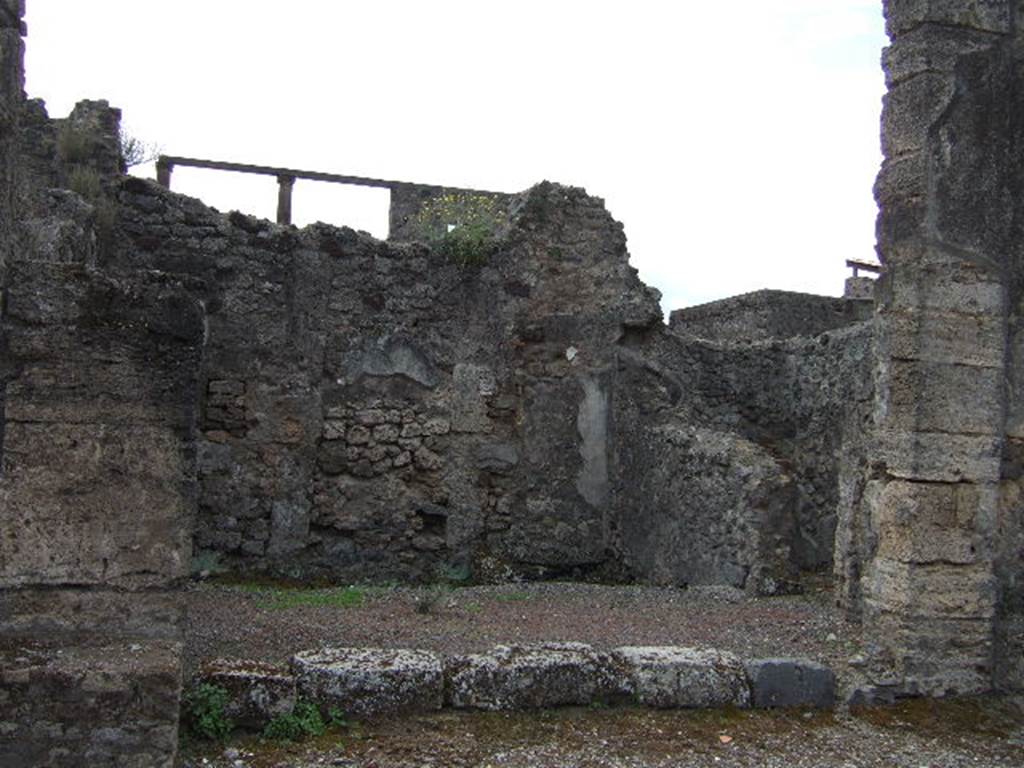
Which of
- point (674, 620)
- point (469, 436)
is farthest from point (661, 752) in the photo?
point (469, 436)

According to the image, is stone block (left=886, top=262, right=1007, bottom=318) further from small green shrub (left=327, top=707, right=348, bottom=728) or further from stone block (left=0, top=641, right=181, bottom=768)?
stone block (left=0, top=641, right=181, bottom=768)

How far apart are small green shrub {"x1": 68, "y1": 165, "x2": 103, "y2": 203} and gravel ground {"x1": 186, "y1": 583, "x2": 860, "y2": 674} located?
3.50 metres

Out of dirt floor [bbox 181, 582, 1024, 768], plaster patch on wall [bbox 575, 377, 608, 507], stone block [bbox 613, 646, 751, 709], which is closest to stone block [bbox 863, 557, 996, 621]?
dirt floor [bbox 181, 582, 1024, 768]

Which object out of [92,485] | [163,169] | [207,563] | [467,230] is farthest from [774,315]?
[92,485]

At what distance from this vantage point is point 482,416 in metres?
10.3

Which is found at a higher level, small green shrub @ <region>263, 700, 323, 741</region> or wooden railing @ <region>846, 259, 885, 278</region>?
wooden railing @ <region>846, 259, 885, 278</region>

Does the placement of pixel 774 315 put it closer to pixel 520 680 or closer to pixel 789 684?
pixel 789 684

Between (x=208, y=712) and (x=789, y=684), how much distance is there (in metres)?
2.81

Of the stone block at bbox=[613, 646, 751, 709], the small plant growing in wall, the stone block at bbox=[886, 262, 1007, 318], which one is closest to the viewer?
the stone block at bbox=[613, 646, 751, 709]

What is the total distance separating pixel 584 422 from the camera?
34.6ft

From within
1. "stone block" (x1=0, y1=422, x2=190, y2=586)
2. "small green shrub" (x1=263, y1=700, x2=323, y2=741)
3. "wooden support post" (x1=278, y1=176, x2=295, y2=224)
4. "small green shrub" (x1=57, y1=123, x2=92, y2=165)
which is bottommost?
"small green shrub" (x1=263, y1=700, x2=323, y2=741)

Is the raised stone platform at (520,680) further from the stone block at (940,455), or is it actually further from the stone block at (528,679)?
the stone block at (940,455)

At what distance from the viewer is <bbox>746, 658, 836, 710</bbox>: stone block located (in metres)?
5.47

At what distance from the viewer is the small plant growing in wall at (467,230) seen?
34.0ft
